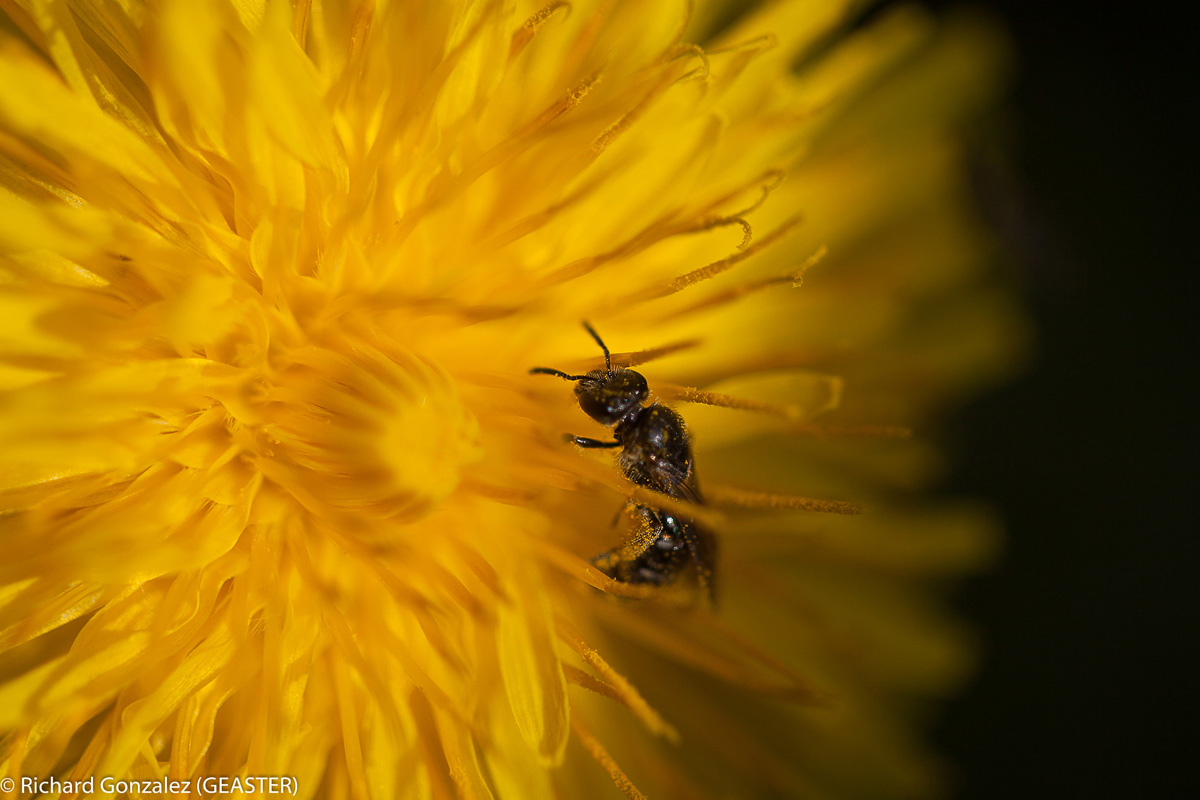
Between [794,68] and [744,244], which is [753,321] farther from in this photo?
[794,68]

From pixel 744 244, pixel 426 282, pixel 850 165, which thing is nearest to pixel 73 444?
pixel 426 282

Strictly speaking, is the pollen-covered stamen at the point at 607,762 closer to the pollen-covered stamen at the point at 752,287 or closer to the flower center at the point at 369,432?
the flower center at the point at 369,432

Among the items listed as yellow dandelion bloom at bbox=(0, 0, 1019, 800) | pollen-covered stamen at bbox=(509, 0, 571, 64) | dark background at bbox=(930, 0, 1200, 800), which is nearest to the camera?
yellow dandelion bloom at bbox=(0, 0, 1019, 800)

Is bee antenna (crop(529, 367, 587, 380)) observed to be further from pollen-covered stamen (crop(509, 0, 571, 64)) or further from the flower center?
pollen-covered stamen (crop(509, 0, 571, 64))

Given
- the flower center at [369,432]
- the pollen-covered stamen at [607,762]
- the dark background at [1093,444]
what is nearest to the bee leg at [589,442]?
the flower center at [369,432]

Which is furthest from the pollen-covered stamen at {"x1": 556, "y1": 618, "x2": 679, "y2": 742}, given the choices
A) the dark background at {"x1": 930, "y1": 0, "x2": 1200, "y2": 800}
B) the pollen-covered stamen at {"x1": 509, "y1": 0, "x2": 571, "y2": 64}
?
the dark background at {"x1": 930, "y1": 0, "x2": 1200, "y2": 800}

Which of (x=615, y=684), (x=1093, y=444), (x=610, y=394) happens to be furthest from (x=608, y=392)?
(x=1093, y=444)

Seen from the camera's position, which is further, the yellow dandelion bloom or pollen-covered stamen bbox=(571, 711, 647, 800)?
pollen-covered stamen bbox=(571, 711, 647, 800)
